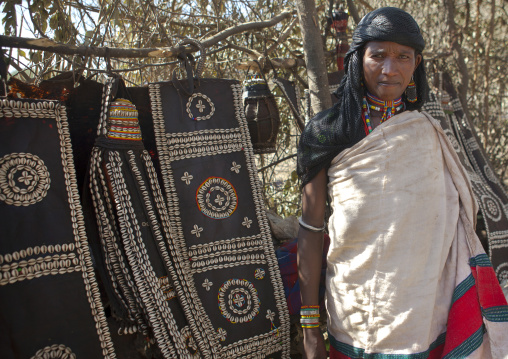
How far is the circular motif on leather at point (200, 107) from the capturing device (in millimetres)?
2037

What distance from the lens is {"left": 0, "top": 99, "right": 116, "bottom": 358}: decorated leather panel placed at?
1.49m

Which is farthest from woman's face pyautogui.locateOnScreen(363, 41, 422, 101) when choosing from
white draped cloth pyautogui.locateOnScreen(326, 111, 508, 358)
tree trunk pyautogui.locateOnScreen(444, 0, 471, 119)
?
tree trunk pyautogui.locateOnScreen(444, 0, 471, 119)

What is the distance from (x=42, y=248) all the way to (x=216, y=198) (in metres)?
0.77

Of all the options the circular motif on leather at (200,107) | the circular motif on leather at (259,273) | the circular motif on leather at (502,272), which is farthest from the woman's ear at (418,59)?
the circular motif on leather at (502,272)

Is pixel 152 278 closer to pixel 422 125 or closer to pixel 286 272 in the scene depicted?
pixel 286 272

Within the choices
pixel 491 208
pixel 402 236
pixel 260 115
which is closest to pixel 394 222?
pixel 402 236

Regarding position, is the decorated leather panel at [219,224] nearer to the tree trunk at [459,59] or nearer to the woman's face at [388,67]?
the woman's face at [388,67]

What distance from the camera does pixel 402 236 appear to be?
1661 mm

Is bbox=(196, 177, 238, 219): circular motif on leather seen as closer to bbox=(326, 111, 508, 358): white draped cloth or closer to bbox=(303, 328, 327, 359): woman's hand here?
bbox=(326, 111, 508, 358): white draped cloth

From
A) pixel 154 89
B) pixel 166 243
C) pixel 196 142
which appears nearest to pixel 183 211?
pixel 166 243

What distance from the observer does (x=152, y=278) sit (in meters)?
1.69

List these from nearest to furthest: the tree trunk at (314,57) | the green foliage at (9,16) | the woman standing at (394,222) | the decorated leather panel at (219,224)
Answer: the woman standing at (394,222)
the decorated leather panel at (219,224)
the green foliage at (9,16)
the tree trunk at (314,57)

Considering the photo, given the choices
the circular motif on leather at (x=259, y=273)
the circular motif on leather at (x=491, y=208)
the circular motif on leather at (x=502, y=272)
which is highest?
the circular motif on leather at (x=259, y=273)

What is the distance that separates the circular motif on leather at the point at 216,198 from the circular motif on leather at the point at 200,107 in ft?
0.99
